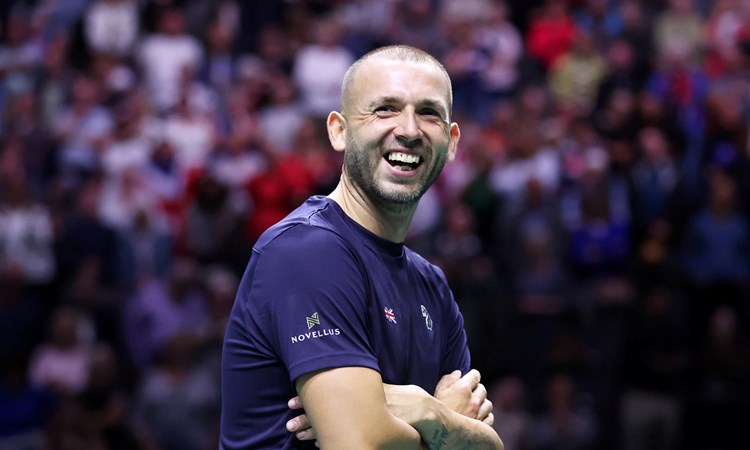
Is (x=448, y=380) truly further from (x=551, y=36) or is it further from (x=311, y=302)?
(x=551, y=36)

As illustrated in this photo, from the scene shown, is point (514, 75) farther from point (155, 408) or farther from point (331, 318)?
point (331, 318)

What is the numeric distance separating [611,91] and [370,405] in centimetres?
1169

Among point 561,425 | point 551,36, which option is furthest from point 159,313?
point 551,36

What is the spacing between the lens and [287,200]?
12188mm

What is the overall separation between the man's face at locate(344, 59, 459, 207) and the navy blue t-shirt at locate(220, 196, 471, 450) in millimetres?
168

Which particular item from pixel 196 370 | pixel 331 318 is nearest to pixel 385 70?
pixel 331 318

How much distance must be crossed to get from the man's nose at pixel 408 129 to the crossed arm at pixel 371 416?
0.81 meters

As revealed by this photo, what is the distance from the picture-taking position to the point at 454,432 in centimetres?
387

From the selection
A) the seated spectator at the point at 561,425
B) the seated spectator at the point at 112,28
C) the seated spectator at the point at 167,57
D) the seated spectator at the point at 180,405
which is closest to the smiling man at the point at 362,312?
the seated spectator at the point at 180,405

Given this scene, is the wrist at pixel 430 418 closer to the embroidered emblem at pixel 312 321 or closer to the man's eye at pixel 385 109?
the embroidered emblem at pixel 312 321

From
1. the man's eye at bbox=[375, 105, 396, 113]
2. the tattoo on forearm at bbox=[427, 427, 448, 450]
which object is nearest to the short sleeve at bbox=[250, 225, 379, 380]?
the tattoo on forearm at bbox=[427, 427, 448, 450]

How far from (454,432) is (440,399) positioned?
0.64 ft

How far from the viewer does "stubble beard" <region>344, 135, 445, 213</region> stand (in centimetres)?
394

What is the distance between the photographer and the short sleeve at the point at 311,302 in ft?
11.5
